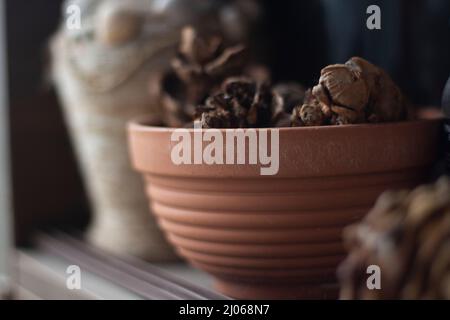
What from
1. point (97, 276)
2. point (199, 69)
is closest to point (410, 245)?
point (199, 69)

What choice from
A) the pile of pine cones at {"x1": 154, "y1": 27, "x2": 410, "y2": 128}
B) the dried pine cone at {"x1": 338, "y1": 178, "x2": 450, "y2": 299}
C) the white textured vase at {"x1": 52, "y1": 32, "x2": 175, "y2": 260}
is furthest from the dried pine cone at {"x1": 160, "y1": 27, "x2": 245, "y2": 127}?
the dried pine cone at {"x1": 338, "y1": 178, "x2": 450, "y2": 299}

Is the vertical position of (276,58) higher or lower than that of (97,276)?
higher

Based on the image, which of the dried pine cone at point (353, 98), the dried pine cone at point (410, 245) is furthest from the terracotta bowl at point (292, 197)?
the dried pine cone at point (410, 245)

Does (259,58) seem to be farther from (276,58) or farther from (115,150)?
(115,150)

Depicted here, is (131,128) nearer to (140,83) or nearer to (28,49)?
(140,83)

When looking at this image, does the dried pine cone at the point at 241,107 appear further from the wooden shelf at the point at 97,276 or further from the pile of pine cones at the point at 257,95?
the wooden shelf at the point at 97,276

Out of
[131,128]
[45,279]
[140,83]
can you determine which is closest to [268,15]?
[140,83]
